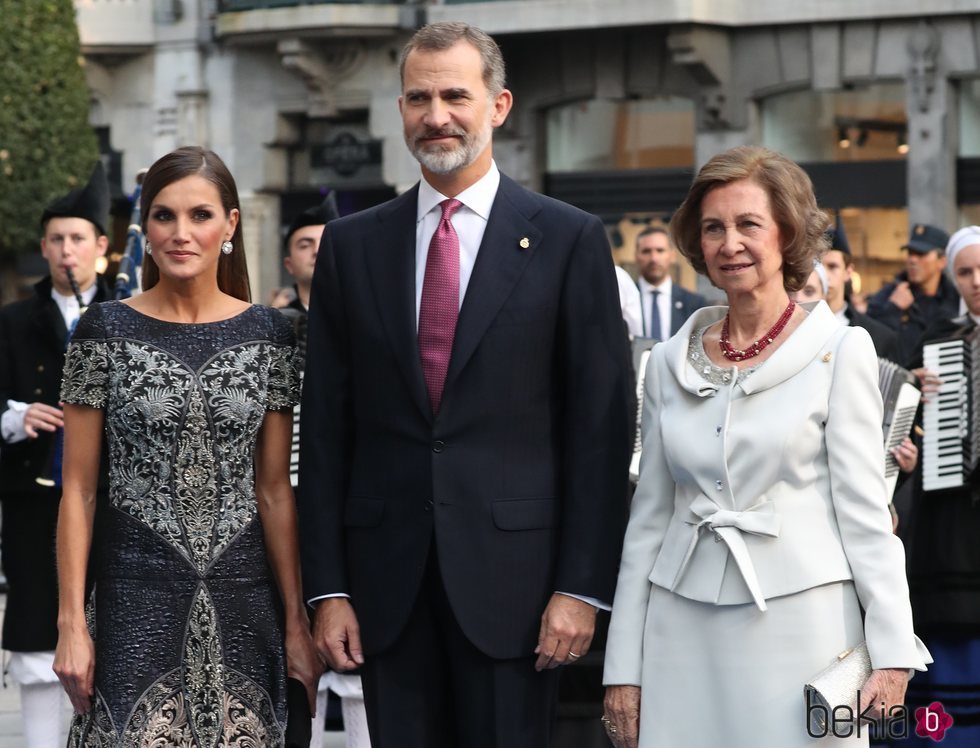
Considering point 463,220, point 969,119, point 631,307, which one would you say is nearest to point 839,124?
point 969,119

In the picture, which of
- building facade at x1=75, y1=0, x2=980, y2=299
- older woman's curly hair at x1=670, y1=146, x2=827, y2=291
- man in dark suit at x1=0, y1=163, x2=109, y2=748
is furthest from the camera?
building facade at x1=75, y1=0, x2=980, y2=299

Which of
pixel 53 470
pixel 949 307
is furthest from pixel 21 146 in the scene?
pixel 53 470

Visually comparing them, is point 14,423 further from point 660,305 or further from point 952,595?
point 660,305

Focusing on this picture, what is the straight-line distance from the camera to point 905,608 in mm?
4656

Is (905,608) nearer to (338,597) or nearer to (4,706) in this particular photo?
(338,597)

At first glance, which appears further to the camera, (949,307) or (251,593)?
(949,307)

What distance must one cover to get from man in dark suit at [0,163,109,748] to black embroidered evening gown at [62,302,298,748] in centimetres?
307

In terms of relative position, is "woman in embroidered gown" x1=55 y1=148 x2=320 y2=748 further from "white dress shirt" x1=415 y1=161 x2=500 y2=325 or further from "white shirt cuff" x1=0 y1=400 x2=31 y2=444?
"white shirt cuff" x1=0 y1=400 x2=31 y2=444

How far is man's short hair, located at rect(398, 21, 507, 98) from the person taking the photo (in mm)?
5102

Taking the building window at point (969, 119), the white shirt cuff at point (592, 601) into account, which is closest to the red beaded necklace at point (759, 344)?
the white shirt cuff at point (592, 601)

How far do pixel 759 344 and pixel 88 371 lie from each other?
179 centimetres

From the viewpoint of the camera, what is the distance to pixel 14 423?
27.1 feet

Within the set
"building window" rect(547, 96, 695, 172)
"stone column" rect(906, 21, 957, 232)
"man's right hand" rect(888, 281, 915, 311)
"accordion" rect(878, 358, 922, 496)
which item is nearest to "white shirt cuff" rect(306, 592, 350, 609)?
"accordion" rect(878, 358, 922, 496)

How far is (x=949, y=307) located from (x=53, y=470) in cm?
641
